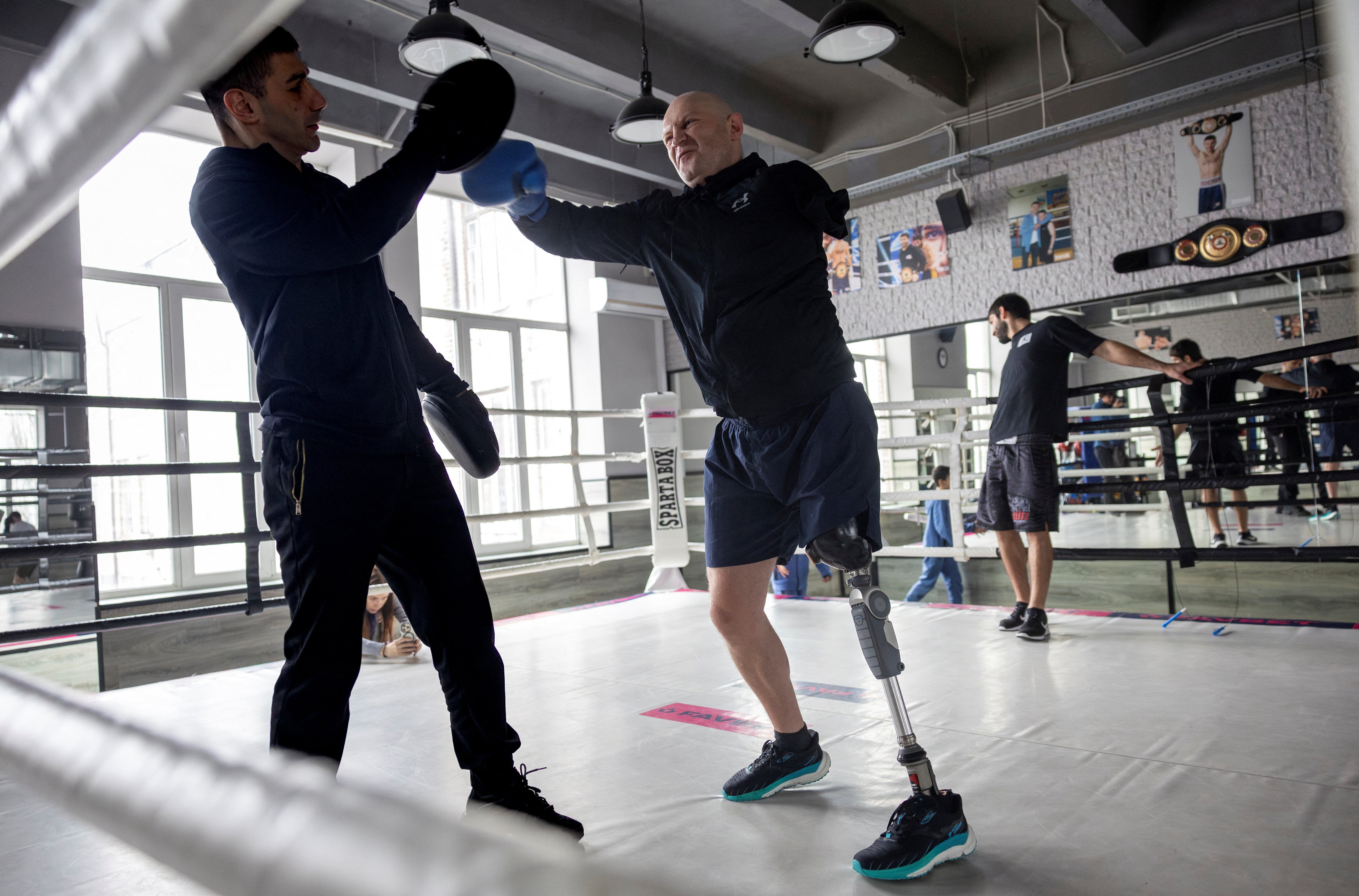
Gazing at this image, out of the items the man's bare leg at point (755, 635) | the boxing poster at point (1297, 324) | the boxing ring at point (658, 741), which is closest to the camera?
the boxing ring at point (658, 741)

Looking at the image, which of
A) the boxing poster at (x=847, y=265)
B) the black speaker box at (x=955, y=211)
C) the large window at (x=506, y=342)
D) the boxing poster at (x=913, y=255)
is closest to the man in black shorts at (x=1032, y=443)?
the black speaker box at (x=955, y=211)

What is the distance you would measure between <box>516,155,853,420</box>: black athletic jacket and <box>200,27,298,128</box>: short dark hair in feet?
1.71

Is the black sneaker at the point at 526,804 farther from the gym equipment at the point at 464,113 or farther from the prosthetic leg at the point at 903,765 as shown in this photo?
the gym equipment at the point at 464,113

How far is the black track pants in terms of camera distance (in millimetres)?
1259

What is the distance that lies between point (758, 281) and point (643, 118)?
3505 millimetres

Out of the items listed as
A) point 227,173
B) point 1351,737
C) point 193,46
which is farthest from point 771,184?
point 1351,737

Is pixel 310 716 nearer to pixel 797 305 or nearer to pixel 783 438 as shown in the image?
pixel 783 438

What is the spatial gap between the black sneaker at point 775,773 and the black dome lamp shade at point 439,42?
10.6 feet

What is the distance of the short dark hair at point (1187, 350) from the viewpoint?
5242 millimetres

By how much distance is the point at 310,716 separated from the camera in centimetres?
125

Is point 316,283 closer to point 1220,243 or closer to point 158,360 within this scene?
point 1220,243

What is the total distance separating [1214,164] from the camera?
206 inches

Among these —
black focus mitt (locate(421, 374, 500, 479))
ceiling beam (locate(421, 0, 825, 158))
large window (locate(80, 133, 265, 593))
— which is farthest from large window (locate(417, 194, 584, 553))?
black focus mitt (locate(421, 374, 500, 479))

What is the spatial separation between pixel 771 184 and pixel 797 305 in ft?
0.76
